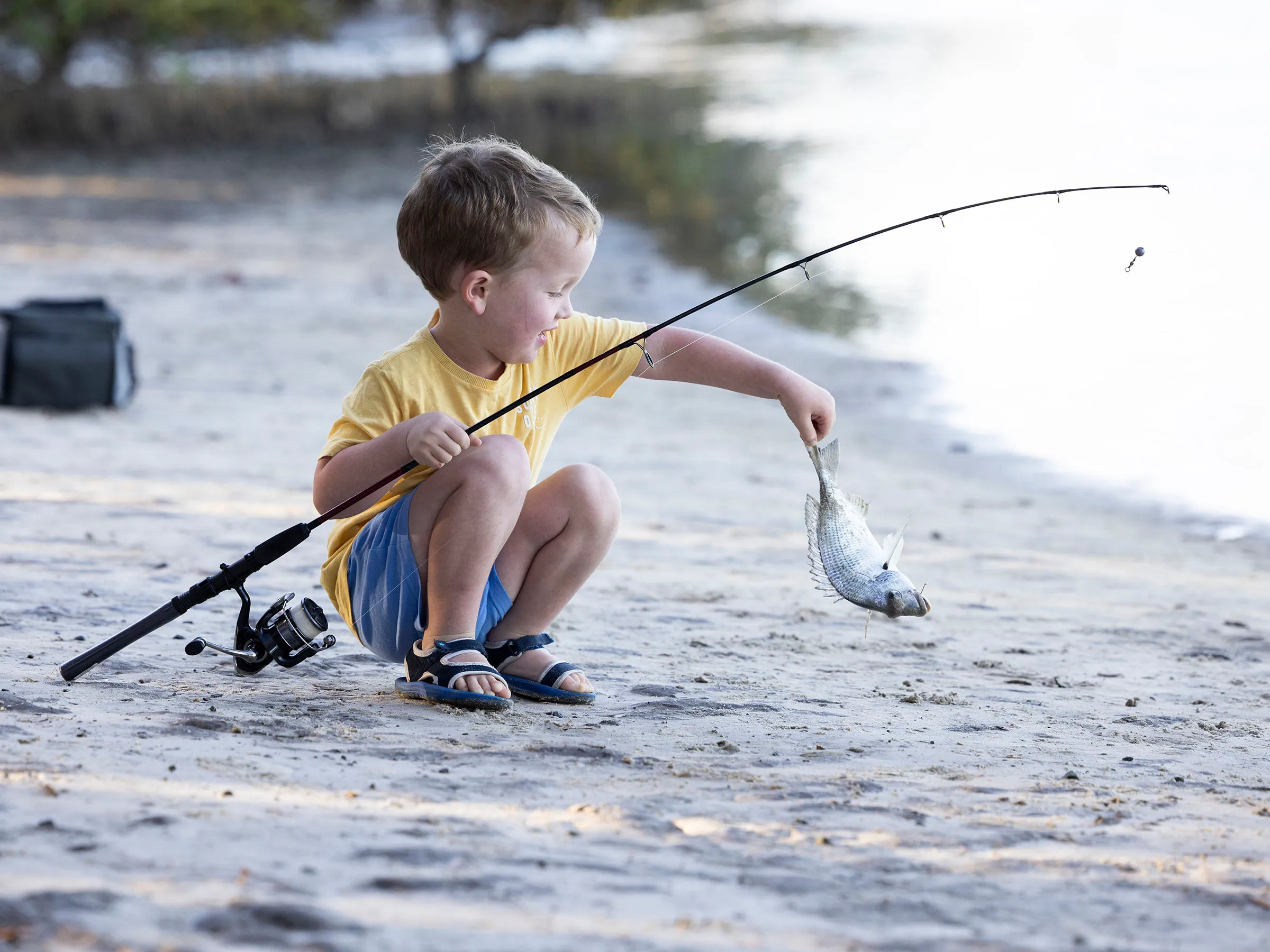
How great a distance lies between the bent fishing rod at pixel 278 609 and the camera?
267cm

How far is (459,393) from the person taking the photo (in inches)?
110

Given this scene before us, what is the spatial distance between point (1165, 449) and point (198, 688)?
4926mm

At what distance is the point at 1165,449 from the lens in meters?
6.41

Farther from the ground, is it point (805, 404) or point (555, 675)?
point (805, 404)

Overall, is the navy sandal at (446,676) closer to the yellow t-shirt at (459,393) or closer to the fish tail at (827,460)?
the yellow t-shirt at (459,393)

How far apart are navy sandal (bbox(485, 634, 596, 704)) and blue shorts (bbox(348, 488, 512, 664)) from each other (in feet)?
0.34

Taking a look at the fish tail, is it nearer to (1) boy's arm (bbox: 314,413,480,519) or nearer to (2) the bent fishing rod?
(2) the bent fishing rod

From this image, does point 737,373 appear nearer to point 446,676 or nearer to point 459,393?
point 459,393

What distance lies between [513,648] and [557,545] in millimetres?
271

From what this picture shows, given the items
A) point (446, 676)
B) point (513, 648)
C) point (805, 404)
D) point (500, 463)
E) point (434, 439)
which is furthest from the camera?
point (513, 648)

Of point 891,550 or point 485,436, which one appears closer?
point 485,436

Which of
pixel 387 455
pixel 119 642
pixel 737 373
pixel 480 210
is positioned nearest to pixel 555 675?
pixel 387 455

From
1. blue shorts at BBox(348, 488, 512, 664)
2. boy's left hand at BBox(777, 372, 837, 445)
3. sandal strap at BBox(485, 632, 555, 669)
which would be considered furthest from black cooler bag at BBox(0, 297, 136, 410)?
boy's left hand at BBox(777, 372, 837, 445)

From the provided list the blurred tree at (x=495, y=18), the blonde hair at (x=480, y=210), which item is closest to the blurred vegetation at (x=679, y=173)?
the blurred tree at (x=495, y=18)
